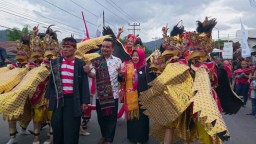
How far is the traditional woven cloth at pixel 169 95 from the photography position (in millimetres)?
4688

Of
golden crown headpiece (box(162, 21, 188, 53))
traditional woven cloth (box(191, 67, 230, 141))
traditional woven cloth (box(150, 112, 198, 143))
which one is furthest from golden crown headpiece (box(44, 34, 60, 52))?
traditional woven cloth (box(191, 67, 230, 141))

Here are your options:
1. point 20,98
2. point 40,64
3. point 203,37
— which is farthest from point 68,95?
point 203,37

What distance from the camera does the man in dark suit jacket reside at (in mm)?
4723

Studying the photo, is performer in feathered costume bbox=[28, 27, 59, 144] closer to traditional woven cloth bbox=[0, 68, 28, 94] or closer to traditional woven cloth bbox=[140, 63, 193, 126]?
traditional woven cloth bbox=[0, 68, 28, 94]

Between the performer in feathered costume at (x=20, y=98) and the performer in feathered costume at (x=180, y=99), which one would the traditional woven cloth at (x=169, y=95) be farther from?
the performer in feathered costume at (x=20, y=98)

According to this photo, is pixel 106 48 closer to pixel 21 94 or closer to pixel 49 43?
pixel 49 43

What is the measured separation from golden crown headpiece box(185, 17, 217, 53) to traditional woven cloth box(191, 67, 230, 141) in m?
0.66

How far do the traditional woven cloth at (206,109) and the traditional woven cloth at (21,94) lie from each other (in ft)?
8.10

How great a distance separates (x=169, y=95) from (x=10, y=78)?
2807 mm

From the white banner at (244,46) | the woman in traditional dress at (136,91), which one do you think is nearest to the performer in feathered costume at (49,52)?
the woman in traditional dress at (136,91)

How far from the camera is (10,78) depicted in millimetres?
5820

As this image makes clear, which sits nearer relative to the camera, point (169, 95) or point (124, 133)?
point (169, 95)

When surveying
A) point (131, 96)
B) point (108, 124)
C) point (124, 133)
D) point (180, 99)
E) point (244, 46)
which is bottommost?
point (124, 133)

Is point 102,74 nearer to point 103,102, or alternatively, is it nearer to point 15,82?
point 103,102
